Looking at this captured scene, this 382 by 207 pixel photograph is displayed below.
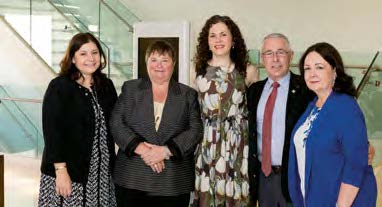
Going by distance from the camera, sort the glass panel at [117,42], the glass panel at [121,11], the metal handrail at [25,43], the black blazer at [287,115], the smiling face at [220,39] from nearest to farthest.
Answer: the black blazer at [287,115] → the smiling face at [220,39] → the metal handrail at [25,43] → the glass panel at [117,42] → the glass panel at [121,11]

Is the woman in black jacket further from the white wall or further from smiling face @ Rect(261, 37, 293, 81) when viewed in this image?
the white wall

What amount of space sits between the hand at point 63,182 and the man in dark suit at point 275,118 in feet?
Answer: 3.39

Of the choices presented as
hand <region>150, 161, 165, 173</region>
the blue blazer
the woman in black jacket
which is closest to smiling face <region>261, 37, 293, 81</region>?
the blue blazer

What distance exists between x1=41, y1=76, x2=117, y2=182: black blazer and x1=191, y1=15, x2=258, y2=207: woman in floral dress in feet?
2.17

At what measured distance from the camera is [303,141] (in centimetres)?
233

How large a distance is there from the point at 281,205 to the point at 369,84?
380cm

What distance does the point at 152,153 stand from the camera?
2.67 meters

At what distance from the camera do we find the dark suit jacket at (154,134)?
2721 mm

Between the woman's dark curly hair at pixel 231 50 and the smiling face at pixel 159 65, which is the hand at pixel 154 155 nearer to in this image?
the smiling face at pixel 159 65

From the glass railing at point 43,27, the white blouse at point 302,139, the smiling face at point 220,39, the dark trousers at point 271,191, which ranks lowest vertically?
Result: the dark trousers at point 271,191

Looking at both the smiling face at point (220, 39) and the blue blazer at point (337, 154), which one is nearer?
the blue blazer at point (337, 154)

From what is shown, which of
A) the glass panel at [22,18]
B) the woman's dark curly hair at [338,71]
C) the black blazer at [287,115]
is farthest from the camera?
the glass panel at [22,18]

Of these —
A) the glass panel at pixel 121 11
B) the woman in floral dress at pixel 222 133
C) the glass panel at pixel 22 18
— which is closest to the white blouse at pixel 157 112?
the woman in floral dress at pixel 222 133

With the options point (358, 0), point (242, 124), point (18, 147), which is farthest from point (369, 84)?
point (18, 147)
